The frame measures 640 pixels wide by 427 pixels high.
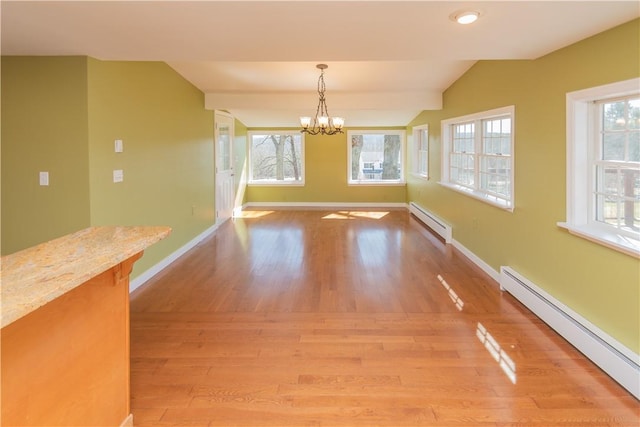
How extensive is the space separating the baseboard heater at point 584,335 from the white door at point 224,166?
5.27 meters

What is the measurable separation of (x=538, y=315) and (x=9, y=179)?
433cm

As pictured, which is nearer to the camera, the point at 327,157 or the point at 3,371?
the point at 3,371

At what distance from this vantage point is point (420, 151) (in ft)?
29.8

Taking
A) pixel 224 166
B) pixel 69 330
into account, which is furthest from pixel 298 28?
pixel 224 166

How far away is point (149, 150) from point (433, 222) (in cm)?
457

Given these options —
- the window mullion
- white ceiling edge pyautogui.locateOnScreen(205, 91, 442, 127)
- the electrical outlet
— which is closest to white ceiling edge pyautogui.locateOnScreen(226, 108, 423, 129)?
white ceiling edge pyautogui.locateOnScreen(205, 91, 442, 127)

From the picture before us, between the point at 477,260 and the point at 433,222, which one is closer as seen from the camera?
the point at 477,260

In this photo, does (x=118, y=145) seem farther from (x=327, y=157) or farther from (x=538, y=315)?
(x=327, y=157)

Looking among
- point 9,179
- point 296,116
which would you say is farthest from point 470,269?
point 296,116

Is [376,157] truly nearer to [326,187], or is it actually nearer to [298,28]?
[326,187]

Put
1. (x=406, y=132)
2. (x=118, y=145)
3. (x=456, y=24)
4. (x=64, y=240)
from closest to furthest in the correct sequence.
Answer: (x=64, y=240), (x=456, y=24), (x=118, y=145), (x=406, y=132)

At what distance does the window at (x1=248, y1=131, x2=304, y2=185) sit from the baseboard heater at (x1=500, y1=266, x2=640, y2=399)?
7.22 metres

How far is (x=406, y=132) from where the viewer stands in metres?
10.2

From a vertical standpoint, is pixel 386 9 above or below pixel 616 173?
above
